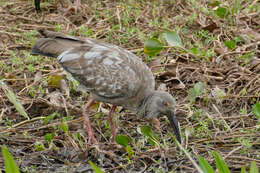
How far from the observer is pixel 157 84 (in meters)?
6.31

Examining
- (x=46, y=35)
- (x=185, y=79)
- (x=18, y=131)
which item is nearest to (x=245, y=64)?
Answer: (x=185, y=79)

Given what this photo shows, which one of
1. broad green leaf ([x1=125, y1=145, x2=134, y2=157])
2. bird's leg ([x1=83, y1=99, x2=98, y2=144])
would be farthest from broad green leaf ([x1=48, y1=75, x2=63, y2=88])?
broad green leaf ([x1=125, y1=145, x2=134, y2=157])

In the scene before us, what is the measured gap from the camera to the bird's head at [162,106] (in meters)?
4.98

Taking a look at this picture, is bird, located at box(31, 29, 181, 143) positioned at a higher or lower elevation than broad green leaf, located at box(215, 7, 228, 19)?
lower

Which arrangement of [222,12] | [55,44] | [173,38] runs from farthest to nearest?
[222,12] < [173,38] < [55,44]

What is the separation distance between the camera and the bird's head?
4.98 metres

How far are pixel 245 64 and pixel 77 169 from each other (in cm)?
312

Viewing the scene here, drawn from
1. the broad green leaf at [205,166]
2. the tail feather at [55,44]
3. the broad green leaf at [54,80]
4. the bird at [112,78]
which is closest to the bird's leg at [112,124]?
the bird at [112,78]

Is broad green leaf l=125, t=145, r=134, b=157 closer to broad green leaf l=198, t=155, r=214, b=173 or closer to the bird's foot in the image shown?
broad green leaf l=198, t=155, r=214, b=173

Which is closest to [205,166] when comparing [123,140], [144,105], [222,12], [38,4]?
[123,140]

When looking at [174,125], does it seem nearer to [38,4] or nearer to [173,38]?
[173,38]

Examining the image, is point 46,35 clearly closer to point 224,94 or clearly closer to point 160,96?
point 160,96

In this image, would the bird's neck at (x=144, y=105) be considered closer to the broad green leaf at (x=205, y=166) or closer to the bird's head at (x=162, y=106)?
the bird's head at (x=162, y=106)

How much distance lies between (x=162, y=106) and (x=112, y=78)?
0.63 m
